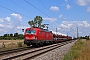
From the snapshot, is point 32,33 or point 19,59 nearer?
point 19,59

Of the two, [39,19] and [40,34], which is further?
[39,19]

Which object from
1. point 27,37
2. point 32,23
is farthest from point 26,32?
point 32,23

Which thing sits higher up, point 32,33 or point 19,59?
point 32,33

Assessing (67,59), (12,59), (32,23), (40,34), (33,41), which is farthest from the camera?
(32,23)

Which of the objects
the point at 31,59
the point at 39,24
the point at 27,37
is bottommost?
the point at 31,59

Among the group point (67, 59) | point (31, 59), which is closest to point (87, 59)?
point (67, 59)

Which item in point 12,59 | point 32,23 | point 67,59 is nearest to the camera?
point 67,59

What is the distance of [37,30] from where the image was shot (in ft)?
103

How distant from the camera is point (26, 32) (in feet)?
105

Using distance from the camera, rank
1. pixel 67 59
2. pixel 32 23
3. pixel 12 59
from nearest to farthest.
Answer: pixel 67 59 → pixel 12 59 → pixel 32 23

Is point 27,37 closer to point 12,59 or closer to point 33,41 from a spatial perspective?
point 33,41

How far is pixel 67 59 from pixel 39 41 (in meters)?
18.2

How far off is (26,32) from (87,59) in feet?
62.8

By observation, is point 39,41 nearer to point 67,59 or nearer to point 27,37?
point 27,37
